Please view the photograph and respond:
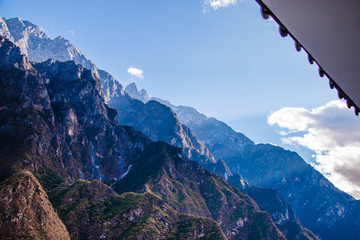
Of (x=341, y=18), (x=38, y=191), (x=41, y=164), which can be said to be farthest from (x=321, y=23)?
(x=41, y=164)

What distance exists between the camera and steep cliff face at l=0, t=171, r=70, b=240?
95188 millimetres

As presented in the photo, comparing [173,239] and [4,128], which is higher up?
[4,128]

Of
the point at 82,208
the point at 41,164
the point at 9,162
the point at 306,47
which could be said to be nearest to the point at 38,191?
the point at 82,208

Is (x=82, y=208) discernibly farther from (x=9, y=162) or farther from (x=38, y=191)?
(x=9, y=162)

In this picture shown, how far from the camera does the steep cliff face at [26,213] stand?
95.2 metres

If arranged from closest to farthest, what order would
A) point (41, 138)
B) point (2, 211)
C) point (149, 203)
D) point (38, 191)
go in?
1. point (2, 211)
2. point (38, 191)
3. point (149, 203)
4. point (41, 138)

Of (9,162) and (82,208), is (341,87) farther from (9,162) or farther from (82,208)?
(9,162)

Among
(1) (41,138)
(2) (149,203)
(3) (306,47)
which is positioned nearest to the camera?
(3) (306,47)

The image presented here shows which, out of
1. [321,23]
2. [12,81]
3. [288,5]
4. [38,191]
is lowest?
[38,191]

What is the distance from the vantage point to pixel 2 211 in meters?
97.4

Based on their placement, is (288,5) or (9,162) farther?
(9,162)

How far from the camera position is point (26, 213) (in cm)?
10319

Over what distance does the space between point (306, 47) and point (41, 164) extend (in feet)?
634

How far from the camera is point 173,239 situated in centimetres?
14612
